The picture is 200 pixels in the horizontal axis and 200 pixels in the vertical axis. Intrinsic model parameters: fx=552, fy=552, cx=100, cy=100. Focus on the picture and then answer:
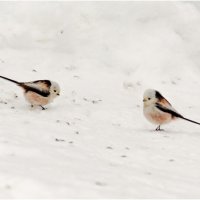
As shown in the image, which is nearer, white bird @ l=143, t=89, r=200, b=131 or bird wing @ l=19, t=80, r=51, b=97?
white bird @ l=143, t=89, r=200, b=131

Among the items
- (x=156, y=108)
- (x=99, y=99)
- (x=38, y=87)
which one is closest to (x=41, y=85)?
(x=38, y=87)

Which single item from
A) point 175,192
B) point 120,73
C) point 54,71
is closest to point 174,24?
point 120,73

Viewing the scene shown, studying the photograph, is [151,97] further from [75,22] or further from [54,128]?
[75,22]

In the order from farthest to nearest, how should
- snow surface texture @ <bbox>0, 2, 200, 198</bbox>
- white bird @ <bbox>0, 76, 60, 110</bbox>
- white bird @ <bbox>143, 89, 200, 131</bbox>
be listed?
white bird @ <bbox>0, 76, 60, 110</bbox>
white bird @ <bbox>143, 89, 200, 131</bbox>
snow surface texture @ <bbox>0, 2, 200, 198</bbox>

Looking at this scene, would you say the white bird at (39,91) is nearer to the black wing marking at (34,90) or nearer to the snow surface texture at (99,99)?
the black wing marking at (34,90)

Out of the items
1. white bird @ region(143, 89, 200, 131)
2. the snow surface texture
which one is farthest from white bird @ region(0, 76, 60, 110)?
white bird @ region(143, 89, 200, 131)

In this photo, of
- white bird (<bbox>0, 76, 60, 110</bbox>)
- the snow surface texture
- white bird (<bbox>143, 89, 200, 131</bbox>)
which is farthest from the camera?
white bird (<bbox>0, 76, 60, 110</bbox>)

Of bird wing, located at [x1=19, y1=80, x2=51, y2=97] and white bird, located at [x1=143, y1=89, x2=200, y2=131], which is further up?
bird wing, located at [x1=19, y1=80, x2=51, y2=97]

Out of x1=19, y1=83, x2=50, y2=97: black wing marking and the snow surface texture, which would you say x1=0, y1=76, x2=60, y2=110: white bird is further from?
the snow surface texture

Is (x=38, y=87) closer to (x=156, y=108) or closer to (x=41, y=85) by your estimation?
(x=41, y=85)
